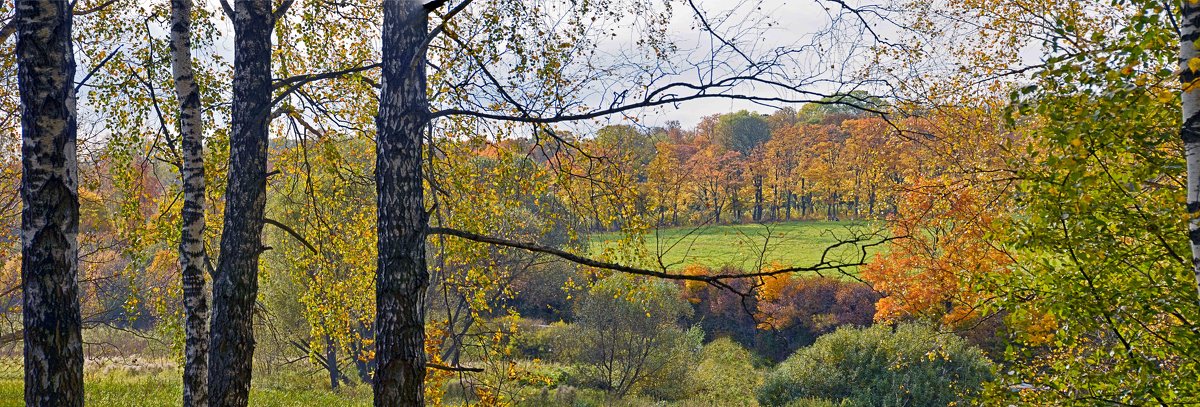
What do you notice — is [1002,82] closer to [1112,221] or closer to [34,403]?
[1112,221]

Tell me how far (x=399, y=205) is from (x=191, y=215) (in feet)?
8.89

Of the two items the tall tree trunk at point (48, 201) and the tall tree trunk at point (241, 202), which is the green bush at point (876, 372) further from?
the tall tree trunk at point (48, 201)

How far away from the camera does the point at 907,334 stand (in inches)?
798

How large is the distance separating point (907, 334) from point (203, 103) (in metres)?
19.3

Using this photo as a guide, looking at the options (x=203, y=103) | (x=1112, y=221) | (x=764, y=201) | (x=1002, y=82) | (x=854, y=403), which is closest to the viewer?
Answer: (x=1112, y=221)

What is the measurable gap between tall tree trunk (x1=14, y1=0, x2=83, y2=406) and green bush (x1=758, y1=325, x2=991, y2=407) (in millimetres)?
18063

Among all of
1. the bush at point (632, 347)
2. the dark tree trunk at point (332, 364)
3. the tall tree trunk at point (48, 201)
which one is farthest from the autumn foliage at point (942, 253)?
the dark tree trunk at point (332, 364)

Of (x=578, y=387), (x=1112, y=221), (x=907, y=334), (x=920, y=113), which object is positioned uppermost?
(x=920, y=113)

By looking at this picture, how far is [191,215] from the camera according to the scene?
17.3 ft

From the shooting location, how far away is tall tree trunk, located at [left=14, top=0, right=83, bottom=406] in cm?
377

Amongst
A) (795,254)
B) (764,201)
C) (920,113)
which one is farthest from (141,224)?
(764,201)

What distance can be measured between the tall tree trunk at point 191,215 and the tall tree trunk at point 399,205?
249 cm

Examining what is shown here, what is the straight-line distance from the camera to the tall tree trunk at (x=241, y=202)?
188 inches

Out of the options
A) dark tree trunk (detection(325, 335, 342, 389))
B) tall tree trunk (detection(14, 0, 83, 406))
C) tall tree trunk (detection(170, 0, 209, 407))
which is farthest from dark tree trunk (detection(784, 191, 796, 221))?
tall tree trunk (detection(14, 0, 83, 406))
